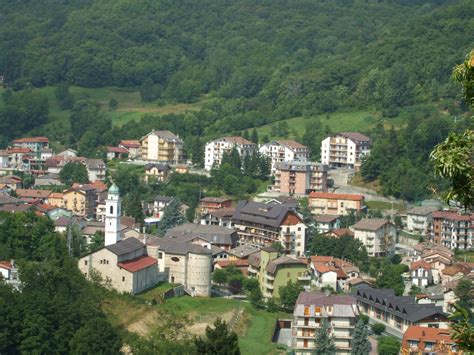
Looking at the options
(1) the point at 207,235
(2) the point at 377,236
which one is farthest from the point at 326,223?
(1) the point at 207,235

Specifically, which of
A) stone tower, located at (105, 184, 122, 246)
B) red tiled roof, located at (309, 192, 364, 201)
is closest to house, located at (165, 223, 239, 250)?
stone tower, located at (105, 184, 122, 246)

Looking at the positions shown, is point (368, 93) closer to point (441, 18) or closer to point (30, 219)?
point (441, 18)

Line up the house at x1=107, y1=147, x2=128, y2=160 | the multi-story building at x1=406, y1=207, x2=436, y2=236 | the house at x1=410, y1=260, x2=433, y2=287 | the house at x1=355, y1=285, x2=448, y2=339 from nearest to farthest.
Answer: the house at x1=355, y1=285, x2=448, y2=339, the house at x1=410, y1=260, x2=433, y2=287, the multi-story building at x1=406, y1=207, x2=436, y2=236, the house at x1=107, y1=147, x2=128, y2=160

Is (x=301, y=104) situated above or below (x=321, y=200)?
above

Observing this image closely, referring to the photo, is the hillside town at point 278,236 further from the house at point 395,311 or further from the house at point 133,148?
the house at point 133,148

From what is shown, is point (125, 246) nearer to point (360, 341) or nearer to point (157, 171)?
point (360, 341)

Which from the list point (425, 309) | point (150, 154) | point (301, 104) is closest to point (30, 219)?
point (425, 309)

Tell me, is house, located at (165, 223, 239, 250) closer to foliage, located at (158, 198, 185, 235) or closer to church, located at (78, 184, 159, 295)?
foliage, located at (158, 198, 185, 235)
